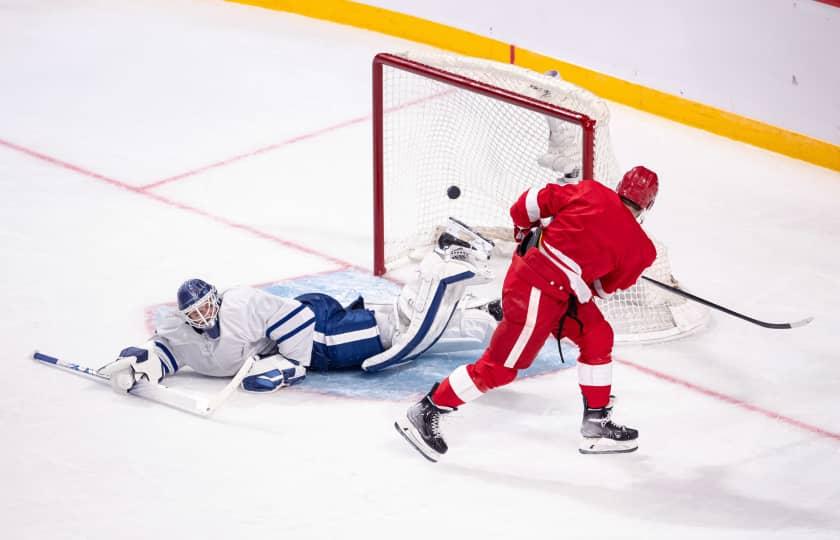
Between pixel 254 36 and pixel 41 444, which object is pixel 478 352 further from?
pixel 254 36

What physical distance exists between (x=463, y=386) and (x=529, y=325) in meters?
0.28

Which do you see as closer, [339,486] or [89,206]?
[339,486]

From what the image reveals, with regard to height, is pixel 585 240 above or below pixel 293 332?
above

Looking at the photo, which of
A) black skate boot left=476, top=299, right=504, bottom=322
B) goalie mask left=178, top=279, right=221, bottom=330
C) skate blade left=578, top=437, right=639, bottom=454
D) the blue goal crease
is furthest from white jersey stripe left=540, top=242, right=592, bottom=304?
goalie mask left=178, top=279, right=221, bottom=330

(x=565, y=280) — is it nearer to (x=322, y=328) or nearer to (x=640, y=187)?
(x=640, y=187)

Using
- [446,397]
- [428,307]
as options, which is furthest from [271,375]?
[446,397]

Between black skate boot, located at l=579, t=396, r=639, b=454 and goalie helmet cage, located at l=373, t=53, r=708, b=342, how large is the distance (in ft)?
2.87

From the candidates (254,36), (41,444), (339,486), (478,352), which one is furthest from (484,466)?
(254,36)

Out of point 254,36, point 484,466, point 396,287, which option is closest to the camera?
point 484,466

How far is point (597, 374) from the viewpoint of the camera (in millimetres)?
4637

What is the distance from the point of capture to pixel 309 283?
6078mm

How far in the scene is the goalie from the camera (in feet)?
16.6

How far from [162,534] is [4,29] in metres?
5.94

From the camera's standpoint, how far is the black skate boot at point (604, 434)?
4750mm
